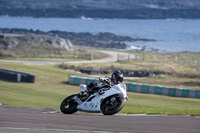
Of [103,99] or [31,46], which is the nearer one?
[103,99]

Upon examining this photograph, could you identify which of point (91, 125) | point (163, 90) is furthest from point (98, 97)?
point (163, 90)

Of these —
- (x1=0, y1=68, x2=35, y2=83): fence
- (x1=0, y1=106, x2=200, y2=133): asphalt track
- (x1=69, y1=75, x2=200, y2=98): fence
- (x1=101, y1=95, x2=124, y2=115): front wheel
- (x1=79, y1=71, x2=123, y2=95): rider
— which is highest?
(x1=79, y1=71, x2=123, y2=95): rider

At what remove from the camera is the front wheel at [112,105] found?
43.1 feet

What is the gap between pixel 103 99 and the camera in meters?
13.4

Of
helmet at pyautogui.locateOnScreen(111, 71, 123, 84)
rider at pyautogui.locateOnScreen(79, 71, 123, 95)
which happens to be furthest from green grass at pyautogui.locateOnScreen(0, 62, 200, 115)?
helmet at pyautogui.locateOnScreen(111, 71, 123, 84)

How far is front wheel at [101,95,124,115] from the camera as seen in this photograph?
13133 mm

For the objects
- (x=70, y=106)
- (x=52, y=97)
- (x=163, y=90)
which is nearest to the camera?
(x=70, y=106)

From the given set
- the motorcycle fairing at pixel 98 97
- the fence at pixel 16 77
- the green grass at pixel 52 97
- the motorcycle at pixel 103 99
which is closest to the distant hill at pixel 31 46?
the green grass at pixel 52 97

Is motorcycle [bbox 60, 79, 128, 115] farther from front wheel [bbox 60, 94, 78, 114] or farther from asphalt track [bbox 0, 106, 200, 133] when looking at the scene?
asphalt track [bbox 0, 106, 200, 133]

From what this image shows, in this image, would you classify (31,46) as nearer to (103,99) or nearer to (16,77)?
(16,77)

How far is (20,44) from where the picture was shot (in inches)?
2783

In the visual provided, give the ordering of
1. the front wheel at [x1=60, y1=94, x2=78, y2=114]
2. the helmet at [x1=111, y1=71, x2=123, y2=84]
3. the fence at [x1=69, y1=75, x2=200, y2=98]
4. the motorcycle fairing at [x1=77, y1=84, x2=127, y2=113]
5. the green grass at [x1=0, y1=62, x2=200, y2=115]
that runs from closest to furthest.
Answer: the motorcycle fairing at [x1=77, y1=84, x2=127, y2=113], the helmet at [x1=111, y1=71, x2=123, y2=84], the front wheel at [x1=60, y1=94, x2=78, y2=114], the green grass at [x1=0, y1=62, x2=200, y2=115], the fence at [x1=69, y1=75, x2=200, y2=98]

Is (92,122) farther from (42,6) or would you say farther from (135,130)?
(42,6)

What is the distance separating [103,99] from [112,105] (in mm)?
403
